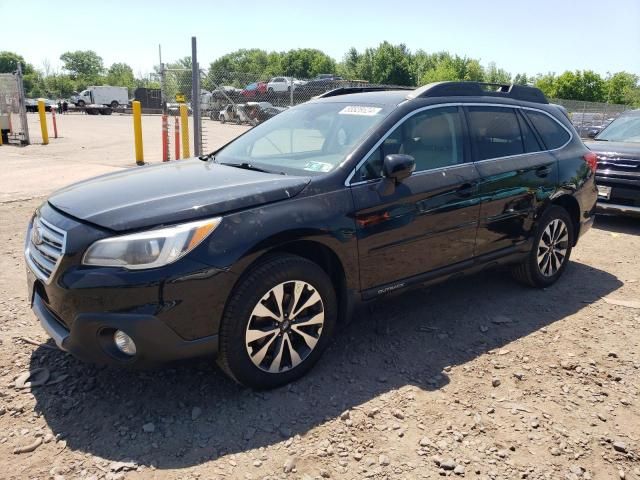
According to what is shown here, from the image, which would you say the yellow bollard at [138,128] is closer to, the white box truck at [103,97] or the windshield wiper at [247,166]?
the windshield wiper at [247,166]

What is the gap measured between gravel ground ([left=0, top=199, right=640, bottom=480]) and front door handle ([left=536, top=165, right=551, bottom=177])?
4.10 feet

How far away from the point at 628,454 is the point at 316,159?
2437 mm

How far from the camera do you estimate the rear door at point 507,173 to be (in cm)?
404

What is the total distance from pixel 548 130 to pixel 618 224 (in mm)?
3827

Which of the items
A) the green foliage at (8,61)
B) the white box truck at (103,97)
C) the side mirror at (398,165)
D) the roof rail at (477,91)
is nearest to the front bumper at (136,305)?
the side mirror at (398,165)

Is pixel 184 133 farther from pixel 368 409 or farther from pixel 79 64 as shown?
pixel 79 64

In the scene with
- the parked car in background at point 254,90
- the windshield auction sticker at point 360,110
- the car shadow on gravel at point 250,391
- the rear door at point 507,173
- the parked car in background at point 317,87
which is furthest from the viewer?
the parked car in background at point 254,90

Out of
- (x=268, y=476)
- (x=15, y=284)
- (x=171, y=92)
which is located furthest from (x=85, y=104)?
(x=268, y=476)

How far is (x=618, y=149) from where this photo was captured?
7.39 m

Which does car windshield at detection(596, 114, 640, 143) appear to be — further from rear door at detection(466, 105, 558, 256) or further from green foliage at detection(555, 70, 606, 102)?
green foliage at detection(555, 70, 606, 102)

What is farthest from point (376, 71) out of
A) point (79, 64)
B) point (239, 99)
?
point (79, 64)

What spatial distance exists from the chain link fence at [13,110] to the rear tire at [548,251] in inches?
628

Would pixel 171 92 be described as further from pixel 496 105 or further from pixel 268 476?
pixel 268 476

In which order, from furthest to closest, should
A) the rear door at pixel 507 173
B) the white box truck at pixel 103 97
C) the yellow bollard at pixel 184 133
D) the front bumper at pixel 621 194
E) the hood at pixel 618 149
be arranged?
the white box truck at pixel 103 97 < the yellow bollard at pixel 184 133 < the hood at pixel 618 149 < the front bumper at pixel 621 194 < the rear door at pixel 507 173
